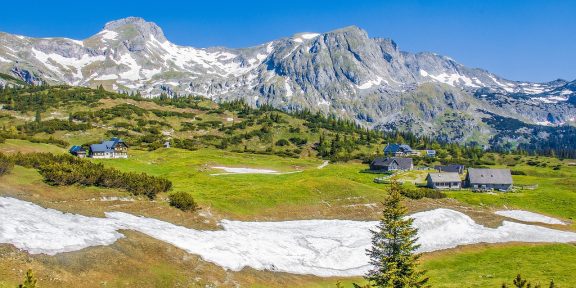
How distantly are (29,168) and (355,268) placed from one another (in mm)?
39848

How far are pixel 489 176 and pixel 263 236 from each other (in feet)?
321

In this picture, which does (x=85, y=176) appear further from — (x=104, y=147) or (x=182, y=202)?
(x=104, y=147)

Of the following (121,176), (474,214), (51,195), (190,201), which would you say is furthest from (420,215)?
(51,195)

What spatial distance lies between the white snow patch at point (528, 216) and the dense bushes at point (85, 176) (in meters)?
67.5

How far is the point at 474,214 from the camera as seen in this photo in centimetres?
8200

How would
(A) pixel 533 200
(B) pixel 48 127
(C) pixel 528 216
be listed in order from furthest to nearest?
(B) pixel 48 127 → (A) pixel 533 200 → (C) pixel 528 216

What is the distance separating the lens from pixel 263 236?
53.2 meters

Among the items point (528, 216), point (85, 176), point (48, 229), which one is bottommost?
point (528, 216)

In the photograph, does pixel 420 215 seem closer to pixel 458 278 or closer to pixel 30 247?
pixel 458 278

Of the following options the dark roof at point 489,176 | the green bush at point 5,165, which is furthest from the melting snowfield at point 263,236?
the dark roof at point 489,176

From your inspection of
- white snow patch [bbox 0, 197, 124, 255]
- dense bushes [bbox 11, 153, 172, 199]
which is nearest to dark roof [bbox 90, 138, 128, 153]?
dense bushes [bbox 11, 153, 172, 199]

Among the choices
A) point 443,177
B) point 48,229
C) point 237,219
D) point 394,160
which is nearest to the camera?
point 48,229

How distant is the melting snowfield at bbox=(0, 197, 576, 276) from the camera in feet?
115

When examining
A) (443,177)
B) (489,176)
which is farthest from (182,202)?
(489,176)
